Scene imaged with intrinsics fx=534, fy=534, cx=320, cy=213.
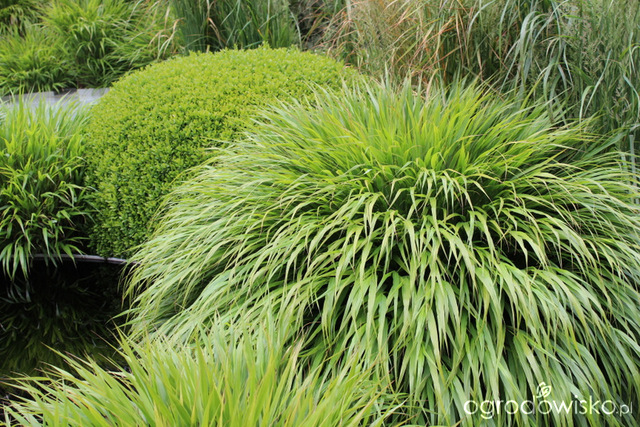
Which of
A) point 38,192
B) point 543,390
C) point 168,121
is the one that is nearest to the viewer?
point 543,390

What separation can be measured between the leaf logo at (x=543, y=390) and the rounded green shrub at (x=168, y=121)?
210 centimetres

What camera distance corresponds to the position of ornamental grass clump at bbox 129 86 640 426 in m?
1.80

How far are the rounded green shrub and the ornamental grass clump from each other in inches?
26.0

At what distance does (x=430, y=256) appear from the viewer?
6.44ft

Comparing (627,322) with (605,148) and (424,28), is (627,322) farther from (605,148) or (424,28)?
(424,28)

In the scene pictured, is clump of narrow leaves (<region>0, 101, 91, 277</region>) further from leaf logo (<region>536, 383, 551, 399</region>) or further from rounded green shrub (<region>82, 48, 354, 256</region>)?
leaf logo (<region>536, 383, 551, 399</region>)

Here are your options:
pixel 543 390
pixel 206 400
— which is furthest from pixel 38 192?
pixel 543 390

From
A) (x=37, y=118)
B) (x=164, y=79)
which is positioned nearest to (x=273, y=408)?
(x=164, y=79)

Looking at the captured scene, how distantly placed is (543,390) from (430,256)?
1.88 feet

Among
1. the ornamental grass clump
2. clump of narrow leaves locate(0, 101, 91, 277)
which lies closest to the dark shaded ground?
clump of narrow leaves locate(0, 101, 91, 277)

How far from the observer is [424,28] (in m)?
3.25

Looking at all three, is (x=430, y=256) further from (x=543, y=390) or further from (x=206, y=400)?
(x=206, y=400)

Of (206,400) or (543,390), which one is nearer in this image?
(206,400)

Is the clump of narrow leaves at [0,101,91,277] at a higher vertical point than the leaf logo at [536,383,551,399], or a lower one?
lower
